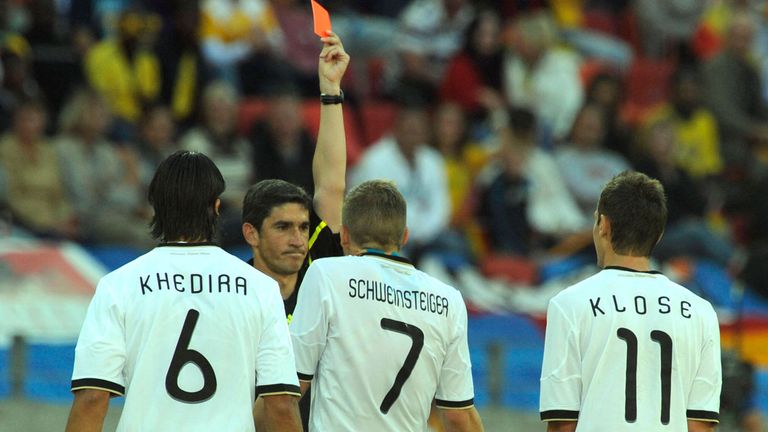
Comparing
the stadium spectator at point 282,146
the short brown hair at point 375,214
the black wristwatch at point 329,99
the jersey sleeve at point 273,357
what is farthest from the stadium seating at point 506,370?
the jersey sleeve at point 273,357

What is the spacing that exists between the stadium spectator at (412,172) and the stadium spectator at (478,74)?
6.00ft

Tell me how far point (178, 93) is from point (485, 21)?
3.62 meters

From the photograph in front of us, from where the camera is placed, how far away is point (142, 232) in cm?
1288

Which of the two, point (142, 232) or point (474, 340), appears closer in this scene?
point (474, 340)

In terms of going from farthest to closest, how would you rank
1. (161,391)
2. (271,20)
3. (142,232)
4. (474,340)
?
(271,20) → (142,232) → (474,340) → (161,391)

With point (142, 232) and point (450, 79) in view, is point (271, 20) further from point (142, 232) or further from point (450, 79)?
point (142, 232)

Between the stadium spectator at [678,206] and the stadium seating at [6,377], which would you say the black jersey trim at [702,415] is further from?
the stadium spectator at [678,206]

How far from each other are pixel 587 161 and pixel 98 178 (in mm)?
5074

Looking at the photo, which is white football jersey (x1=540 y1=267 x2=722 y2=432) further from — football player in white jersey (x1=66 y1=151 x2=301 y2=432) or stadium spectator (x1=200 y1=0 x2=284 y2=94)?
stadium spectator (x1=200 y1=0 x2=284 y2=94)

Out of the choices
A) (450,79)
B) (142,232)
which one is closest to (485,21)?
(450,79)

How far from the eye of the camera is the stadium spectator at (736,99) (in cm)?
1675

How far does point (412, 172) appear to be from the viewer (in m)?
14.0

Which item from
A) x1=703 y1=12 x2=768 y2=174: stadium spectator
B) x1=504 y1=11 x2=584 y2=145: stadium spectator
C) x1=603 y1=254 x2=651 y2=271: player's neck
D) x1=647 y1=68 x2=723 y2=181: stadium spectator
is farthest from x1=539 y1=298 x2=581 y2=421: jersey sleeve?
x1=703 y1=12 x2=768 y2=174: stadium spectator

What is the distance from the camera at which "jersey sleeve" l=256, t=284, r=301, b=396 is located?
5223 mm
